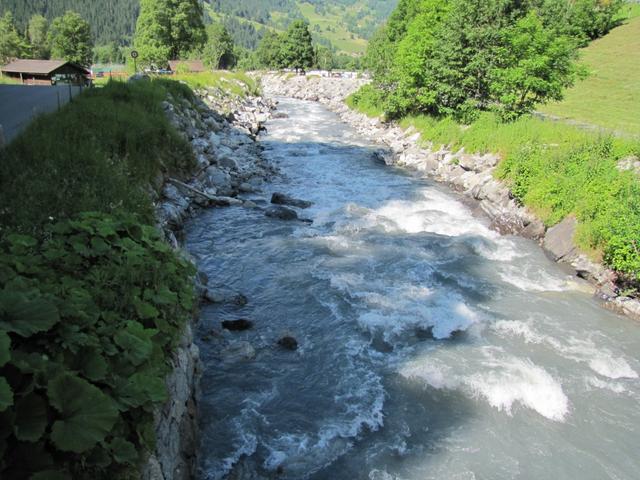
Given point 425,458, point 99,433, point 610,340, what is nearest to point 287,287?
point 425,458

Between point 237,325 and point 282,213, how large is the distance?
7548 mm

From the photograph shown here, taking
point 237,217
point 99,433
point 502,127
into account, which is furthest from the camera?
point 502,127

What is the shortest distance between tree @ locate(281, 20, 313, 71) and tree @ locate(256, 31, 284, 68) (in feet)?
10.9

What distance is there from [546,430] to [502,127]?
19.0 meters

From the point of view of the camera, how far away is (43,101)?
19.2m

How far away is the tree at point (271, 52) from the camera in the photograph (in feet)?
394

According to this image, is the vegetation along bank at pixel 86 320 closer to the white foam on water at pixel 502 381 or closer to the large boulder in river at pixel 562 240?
the white foam on water at pixel 502 381

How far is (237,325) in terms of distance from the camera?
10039 mm

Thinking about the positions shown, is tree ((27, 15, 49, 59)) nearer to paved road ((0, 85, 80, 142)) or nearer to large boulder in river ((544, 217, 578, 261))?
paved road ((0, 85, 80, 142))

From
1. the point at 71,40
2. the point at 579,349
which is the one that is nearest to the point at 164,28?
the point at 71,40

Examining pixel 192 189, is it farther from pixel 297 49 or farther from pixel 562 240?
pixel 297 49

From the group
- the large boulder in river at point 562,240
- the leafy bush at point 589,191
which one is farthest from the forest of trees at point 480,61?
the large boulder in river at point 562,240

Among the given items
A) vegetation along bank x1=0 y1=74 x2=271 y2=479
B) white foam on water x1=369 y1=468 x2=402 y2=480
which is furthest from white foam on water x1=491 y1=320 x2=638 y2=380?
vegetation along bank x1=0 y1=74 x2=271 y2=479

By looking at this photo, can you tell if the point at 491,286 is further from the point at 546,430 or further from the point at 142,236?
the point at 142,236
